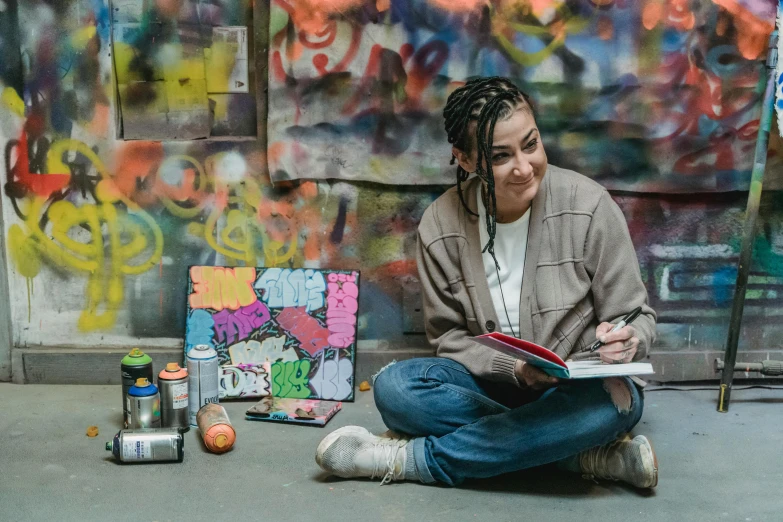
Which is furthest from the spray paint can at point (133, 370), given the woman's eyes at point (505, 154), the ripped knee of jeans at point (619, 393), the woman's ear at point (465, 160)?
the ripped knee of jeans at point (619, 393)

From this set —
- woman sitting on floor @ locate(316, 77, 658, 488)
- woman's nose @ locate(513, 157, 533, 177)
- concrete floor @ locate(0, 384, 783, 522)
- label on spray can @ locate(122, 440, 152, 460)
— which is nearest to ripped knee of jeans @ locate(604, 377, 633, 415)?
woman sitting on floor @ locate(316, 77, 658, 488)

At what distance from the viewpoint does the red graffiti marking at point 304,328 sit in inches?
124

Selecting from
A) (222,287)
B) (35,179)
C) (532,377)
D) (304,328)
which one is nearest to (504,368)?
(532,377)

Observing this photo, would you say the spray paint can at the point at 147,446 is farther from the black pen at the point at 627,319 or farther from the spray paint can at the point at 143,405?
the black pen at the point at 627,319

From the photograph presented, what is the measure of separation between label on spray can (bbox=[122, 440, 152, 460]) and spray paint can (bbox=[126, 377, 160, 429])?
178mm

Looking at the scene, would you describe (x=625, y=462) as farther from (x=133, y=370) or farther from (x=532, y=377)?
(x=133, y=370)

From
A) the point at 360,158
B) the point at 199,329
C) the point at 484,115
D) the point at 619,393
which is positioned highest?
the point at 484,115

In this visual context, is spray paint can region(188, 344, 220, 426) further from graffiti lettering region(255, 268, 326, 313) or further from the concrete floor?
graffiti lettering region(255, 268, 326, 313)

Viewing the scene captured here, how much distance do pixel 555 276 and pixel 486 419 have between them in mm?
466

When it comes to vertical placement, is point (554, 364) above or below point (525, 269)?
below

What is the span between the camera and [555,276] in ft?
7.97

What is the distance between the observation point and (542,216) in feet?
8.04

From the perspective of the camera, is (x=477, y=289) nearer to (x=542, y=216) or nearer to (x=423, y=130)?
(x=542, y=216)

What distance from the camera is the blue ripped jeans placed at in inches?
88.2
